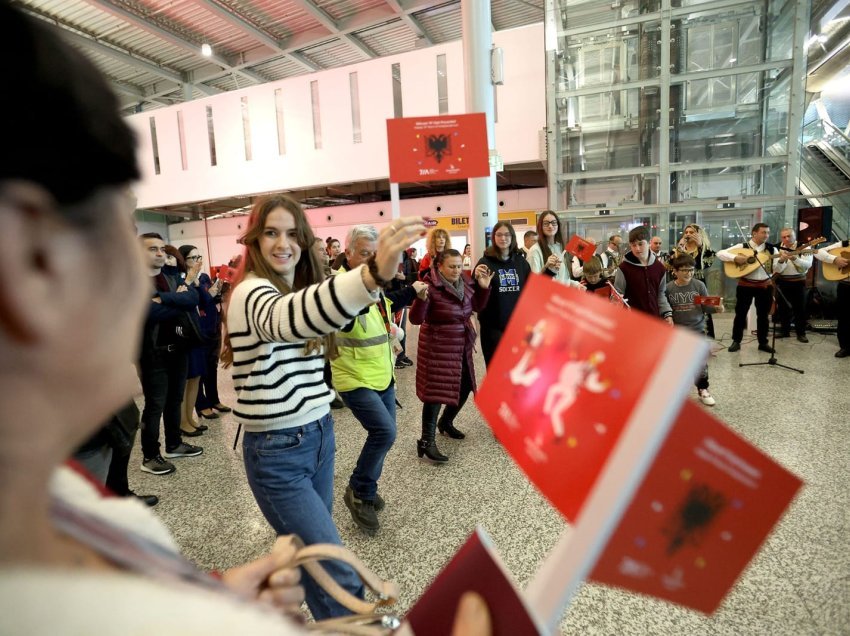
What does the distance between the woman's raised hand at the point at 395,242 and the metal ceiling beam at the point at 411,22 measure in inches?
445

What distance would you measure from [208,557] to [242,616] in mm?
2376

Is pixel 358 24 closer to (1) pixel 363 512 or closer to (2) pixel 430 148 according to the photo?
(2) pixel 430 148

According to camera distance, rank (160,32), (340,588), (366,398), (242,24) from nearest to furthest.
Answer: (340,588)
(366,398)
(160,32)
(242,24)

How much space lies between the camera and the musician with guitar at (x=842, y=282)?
5.37m

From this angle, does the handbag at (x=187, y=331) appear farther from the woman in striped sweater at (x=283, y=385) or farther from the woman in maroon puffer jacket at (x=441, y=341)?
the woman in striped sweater at (x=283, y=385)

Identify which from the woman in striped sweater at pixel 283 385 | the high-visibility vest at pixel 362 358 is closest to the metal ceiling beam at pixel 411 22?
the high-visibility vest at pixel 362 358

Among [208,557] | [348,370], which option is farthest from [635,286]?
[208,557]

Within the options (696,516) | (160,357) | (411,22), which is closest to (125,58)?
(411,22)

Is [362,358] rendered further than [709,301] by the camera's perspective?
No

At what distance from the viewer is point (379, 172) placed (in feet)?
37.8

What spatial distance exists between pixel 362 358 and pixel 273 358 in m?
1.14

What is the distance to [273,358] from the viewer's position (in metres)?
1.44

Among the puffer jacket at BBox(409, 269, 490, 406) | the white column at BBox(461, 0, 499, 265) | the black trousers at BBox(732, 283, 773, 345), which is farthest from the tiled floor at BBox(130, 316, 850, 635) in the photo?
the white column at BBox(461, 0, 499, 265)

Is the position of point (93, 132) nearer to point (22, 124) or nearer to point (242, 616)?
point (22, 124)
